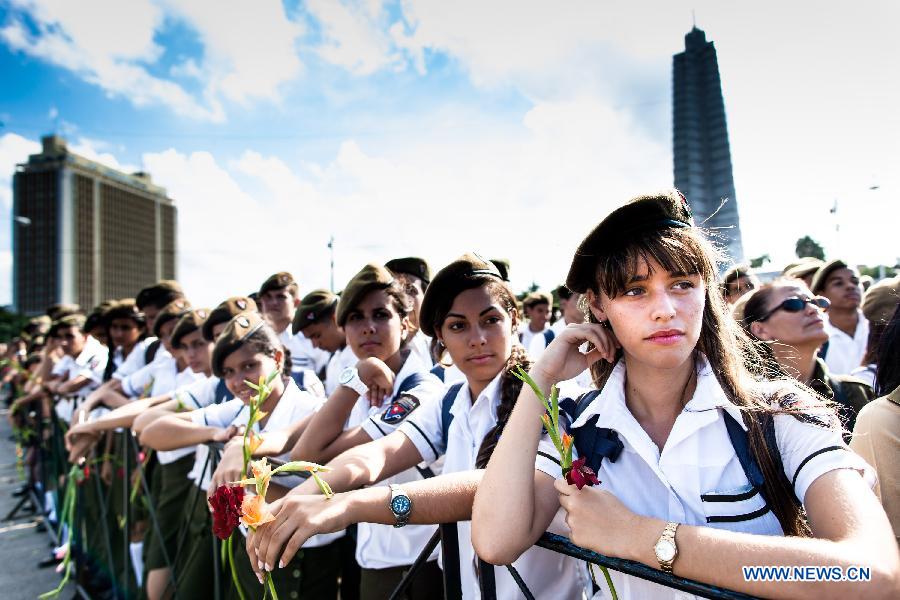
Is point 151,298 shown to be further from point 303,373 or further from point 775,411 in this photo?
point 775,411

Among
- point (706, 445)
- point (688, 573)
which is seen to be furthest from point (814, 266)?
point (688, 573)

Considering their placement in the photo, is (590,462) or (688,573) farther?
(590,462)

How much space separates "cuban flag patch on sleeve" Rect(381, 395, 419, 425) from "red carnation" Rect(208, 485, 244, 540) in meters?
1.03

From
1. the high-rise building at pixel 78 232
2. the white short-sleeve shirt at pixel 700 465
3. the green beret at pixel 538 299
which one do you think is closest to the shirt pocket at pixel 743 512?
the white short-sleeve shirt at pixel 700 465

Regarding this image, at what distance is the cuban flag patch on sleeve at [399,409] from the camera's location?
2.55m

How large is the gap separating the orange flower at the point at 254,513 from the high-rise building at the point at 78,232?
90142mm

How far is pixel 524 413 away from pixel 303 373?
2582 millimetres

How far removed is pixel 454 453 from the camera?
89.4 inches

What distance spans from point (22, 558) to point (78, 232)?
99.5 metres

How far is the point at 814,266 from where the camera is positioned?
221 inches

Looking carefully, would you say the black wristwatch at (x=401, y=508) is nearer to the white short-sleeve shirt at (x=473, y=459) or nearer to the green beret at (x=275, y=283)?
the white short-sleeve shirt at (x=473, y=459)

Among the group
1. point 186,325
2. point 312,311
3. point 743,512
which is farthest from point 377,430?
point 186,325

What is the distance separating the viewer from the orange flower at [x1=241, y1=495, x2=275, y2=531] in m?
1.50

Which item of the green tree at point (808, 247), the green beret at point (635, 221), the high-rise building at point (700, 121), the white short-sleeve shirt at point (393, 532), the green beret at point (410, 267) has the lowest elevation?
the white short-sleeve shirt at point (393, 532)
